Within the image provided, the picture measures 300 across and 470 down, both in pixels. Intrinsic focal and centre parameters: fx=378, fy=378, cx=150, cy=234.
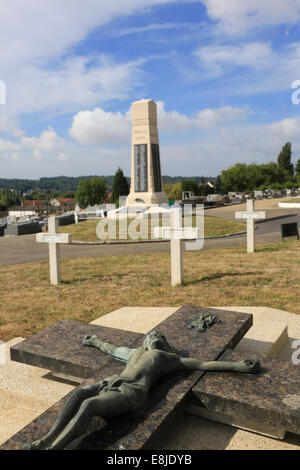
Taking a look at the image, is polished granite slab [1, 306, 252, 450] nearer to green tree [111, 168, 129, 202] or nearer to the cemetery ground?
the cemetery ground

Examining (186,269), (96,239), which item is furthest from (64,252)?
(186,269)

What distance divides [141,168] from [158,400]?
91.3 ft

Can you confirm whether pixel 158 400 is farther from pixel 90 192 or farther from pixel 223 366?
pixel 90 192

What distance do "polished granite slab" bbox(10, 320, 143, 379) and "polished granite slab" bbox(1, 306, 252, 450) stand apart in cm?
18

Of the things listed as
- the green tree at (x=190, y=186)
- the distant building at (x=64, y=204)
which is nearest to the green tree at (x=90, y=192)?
the distant building at (x=64, y=204)

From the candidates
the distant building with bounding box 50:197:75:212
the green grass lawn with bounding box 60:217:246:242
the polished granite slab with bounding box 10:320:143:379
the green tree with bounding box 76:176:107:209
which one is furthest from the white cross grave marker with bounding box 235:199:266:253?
the distant building with bounding box 50:197:75:212

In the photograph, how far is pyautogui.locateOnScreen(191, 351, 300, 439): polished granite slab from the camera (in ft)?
8.41

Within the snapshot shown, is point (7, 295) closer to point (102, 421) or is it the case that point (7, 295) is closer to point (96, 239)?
point (102, 421)

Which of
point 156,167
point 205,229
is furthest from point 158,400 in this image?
point 156,167

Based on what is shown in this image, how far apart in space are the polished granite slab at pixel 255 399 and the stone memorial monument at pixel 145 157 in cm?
2652

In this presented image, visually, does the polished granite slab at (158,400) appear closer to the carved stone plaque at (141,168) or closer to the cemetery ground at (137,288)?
the cemetery ground at (137,288)

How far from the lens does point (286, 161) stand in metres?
93.2

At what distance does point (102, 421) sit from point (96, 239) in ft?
55.3
